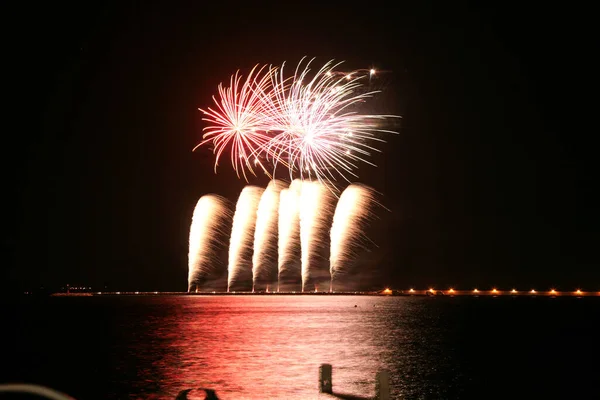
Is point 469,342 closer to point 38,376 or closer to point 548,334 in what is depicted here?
point 548,334

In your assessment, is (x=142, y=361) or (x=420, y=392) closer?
(x=420, y=392)

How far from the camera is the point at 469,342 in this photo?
185ft

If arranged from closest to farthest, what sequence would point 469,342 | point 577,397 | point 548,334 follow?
1. point 577,397
2. point 469,342
3. point 548,334

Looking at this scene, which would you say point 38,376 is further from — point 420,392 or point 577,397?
point 577,397

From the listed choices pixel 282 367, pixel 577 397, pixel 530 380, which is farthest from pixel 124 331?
pixel 577 397

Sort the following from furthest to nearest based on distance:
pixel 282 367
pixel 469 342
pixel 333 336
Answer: pixel 333 336 < pixel 469 342 < pixel 282 367

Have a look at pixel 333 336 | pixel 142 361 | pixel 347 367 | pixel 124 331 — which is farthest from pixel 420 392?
pixel 124 331

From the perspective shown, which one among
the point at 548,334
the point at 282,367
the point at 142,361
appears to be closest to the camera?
the point at 282,367

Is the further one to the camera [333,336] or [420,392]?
[333,336]

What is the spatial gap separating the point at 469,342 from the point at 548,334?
46.1 ft

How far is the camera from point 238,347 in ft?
167

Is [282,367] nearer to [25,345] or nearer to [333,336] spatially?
[333,336]

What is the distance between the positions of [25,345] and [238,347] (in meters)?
19.9

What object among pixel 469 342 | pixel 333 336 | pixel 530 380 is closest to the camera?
pixel 530 380
